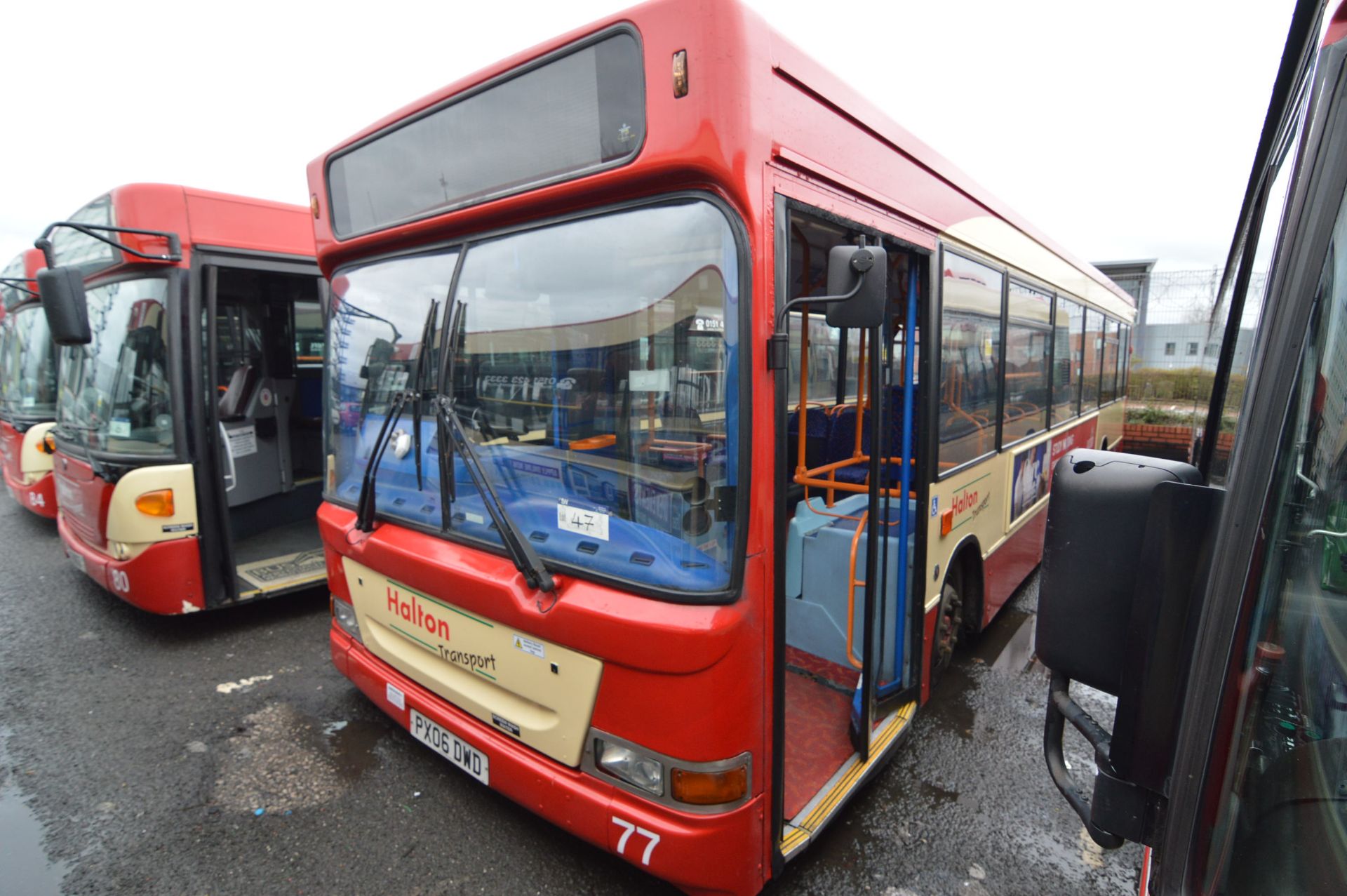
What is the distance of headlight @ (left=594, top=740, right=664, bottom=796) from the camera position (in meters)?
1.96

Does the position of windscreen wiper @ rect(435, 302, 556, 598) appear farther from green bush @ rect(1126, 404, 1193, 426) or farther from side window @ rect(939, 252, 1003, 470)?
green bush @ rect(1126, 404, 1193, 426)

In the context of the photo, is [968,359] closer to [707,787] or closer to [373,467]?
[707,787]

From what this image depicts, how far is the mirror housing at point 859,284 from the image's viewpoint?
1.81 m

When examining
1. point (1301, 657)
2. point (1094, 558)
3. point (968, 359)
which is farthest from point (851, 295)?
point (968, 359)

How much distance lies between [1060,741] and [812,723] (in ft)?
5.71

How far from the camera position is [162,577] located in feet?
14.1

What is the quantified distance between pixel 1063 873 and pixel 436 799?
2585mm

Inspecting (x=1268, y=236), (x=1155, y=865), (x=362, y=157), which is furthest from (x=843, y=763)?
(x=362, y=157)

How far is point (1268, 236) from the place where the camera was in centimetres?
129

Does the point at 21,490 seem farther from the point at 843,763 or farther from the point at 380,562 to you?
the point at 843,763

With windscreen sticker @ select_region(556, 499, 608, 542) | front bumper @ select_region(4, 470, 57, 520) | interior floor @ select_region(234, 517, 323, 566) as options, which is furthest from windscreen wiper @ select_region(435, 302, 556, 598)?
front bumper @ select_region(4, 470, 57, 520)

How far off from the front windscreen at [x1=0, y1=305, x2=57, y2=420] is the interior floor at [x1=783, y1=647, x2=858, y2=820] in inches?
339

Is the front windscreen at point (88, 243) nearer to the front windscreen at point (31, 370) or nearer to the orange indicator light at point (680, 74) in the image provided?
the front windscreen at point (31, 370)

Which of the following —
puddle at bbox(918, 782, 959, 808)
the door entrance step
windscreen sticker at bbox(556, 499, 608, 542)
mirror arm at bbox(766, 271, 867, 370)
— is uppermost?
mirror arm at bbox(766, 271, 867, 370)
